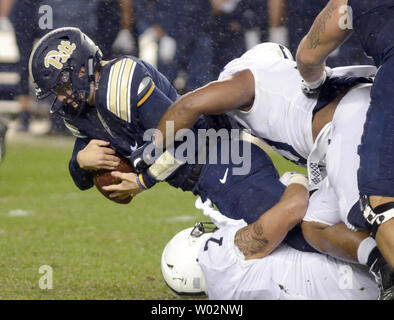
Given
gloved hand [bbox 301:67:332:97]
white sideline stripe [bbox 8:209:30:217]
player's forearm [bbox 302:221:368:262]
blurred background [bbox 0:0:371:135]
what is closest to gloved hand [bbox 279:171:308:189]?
player's forearm [bbox 302:221:368:262]

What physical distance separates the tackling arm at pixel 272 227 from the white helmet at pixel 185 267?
35cm

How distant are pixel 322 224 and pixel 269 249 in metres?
0.24

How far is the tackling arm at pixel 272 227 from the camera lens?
3.32 m

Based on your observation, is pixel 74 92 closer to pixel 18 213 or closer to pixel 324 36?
pixel 324 36

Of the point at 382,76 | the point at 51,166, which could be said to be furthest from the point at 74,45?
the point at 51,166

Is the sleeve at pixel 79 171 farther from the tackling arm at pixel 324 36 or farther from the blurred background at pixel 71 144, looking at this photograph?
the tackling arm at pixel 324 36

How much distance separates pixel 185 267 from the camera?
3.76 m

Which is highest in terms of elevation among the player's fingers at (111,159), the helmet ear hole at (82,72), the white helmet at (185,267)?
the helmet ear hole at (82,72)

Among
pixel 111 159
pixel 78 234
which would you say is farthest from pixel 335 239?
pixel 78 234

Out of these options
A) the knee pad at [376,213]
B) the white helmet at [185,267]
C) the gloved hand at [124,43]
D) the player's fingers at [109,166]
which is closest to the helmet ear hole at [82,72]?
the player's fingers at [109,166]

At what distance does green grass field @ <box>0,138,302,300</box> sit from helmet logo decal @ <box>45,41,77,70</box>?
105 centimetres

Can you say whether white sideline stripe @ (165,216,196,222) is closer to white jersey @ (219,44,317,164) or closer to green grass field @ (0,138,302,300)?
green grass field @ (0,138,302,300)

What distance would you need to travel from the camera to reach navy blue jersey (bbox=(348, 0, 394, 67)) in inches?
115

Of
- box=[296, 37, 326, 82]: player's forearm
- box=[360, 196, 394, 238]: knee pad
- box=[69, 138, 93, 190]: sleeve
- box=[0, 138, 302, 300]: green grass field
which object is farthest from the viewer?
box=[0, 138, 302, 300]: green grass field
